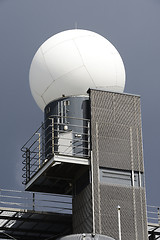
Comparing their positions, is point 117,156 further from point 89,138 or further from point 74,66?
point 74,66

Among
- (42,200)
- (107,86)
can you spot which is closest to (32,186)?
(42,200)

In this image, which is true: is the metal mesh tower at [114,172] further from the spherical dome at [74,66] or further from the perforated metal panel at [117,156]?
the spherical dome at [74,66]

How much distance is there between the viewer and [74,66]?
120 ft

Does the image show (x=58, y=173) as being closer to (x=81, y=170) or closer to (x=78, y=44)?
(x=81, y=170)

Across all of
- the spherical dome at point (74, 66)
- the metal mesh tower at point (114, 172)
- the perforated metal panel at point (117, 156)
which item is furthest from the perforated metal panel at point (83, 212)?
the spherical dome at point (74, 66)

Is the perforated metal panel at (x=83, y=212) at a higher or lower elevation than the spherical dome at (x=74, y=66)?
lower

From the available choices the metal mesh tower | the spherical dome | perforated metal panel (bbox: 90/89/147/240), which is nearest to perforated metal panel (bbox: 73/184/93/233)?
the metal mesh tower

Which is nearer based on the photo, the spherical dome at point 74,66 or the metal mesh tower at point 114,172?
the metal mesh tower at point 114,172

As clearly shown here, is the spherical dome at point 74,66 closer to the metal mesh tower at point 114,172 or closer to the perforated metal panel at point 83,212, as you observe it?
the metal mesh tower at point 114,172

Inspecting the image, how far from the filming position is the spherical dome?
36.7 metres

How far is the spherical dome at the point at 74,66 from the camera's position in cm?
3669

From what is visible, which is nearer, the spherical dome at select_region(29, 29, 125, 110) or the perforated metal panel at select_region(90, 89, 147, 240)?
the perforated metal panel at select_region(90, 89, 147, 240)

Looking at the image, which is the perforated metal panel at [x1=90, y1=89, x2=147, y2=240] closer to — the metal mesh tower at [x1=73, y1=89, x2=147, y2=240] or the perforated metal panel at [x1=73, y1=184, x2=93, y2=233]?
the metal mesh tower at [x1=73, y1=89, x2=147, y2=240]

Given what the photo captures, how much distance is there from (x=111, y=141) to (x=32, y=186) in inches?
199
